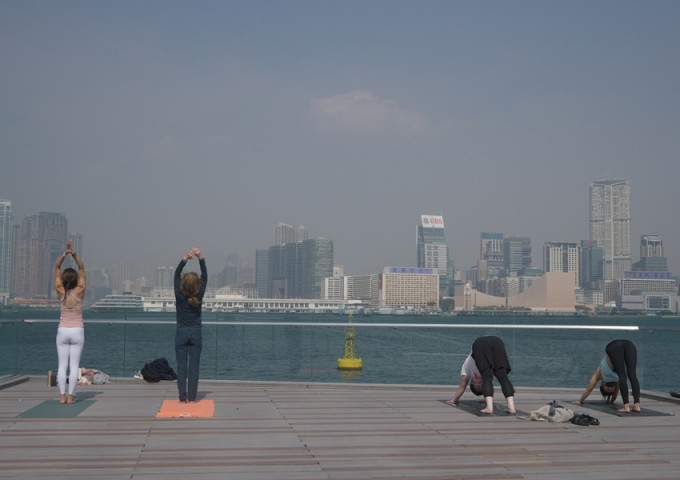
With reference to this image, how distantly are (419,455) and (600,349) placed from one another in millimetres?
7198

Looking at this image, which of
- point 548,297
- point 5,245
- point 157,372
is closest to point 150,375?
point 157,372

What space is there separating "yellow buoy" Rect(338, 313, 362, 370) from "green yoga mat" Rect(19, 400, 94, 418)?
15.1ft

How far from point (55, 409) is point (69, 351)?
696mm

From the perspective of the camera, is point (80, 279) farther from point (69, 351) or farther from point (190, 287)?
point (190, 287)

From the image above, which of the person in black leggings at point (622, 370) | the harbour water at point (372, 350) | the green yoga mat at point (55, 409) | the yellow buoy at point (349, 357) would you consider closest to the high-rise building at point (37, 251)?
the harbour water at point (372, 350)

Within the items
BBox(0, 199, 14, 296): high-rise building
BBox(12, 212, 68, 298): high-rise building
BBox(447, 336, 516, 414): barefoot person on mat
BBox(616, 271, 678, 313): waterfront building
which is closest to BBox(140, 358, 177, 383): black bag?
BBox(447, 336, 516, 414): barefoot person on mat

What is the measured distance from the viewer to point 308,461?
558 centimetres

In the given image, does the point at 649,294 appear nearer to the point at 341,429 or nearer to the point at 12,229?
the point at 12,229

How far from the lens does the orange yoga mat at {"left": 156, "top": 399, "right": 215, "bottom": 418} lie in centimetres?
773

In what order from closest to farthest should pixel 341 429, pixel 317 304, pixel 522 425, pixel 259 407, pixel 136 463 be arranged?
1. pixel 136 463
2. pixel 341 429
3. pixel 522 425
4. pixel 259 407
5. pixel 317 304

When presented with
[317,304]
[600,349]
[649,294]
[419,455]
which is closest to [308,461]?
[419,455]

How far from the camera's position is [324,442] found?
6.33m

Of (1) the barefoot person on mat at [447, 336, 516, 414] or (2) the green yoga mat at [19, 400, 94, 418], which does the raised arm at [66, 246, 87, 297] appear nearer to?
(2) the green yoga mat at [19, 400, 94, 418]

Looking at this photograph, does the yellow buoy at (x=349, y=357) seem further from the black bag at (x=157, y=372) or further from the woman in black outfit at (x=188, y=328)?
the woman in black outfit at (x=188, y=328)
